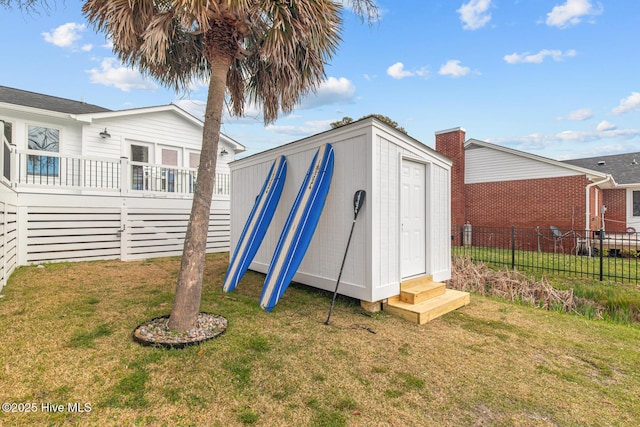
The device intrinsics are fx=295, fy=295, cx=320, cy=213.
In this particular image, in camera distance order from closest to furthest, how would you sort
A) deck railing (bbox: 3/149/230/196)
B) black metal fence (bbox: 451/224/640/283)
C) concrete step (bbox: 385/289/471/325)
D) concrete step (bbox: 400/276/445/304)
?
concrete step (bbox: 385/289/471/325) < concrete step (bbox: 400/276/445/304) < black metal fence (bbox: 451/224/640/283) < deck railing (bbox: 3/149/230/196)

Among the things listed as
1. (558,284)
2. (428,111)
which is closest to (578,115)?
(428,111)

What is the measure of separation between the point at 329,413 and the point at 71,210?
8.05m

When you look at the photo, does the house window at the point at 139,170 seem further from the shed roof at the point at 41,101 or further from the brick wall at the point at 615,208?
the brick wall at the point at 615,208

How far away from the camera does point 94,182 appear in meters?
8.70

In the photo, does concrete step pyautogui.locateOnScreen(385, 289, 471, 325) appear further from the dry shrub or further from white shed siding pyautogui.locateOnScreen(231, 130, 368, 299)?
the dry shrub

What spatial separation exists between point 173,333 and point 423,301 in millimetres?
3384

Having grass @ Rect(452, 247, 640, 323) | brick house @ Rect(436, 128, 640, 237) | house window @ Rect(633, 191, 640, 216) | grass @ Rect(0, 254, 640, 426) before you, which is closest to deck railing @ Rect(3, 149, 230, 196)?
grass @ Rect(0, 254, 640, 426)

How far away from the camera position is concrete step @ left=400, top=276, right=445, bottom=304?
4.32m

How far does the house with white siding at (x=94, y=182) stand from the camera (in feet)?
22.1

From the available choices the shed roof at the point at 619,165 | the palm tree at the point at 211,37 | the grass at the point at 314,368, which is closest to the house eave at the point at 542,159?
the shed roof at the point at 619,165

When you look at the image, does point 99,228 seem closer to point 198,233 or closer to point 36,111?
point 36,111

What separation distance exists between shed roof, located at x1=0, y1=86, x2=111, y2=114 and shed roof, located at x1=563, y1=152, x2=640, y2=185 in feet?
78.0

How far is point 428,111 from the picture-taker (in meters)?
8.91

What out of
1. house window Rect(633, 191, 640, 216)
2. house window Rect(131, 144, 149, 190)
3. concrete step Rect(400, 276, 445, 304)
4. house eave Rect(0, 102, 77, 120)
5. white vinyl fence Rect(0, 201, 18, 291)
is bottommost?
concrete step Rect(400, 276, 445, 304)
